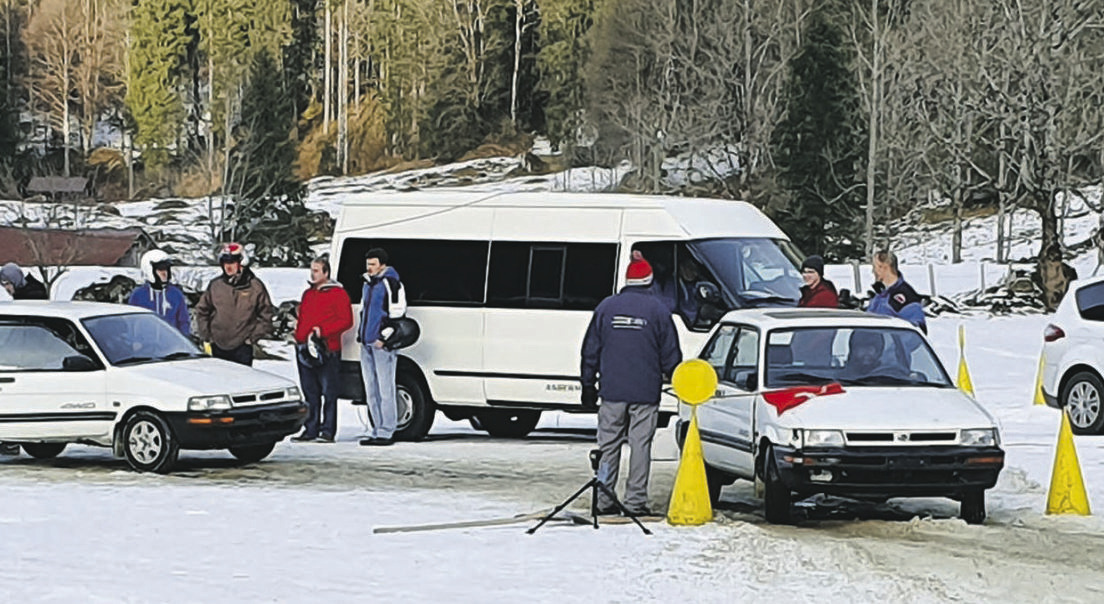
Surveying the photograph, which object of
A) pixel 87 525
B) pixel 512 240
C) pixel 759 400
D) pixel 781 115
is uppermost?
pixel 781 115

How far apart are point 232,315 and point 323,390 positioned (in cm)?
120

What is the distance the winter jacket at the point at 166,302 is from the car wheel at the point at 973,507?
28.8 feet

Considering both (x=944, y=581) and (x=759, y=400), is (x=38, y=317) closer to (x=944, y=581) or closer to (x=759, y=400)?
(x=759, y=400)

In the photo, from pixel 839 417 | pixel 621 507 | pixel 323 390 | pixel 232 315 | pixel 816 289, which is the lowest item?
pixel 621 507

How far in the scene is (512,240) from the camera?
679 inches

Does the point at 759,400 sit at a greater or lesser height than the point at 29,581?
greater

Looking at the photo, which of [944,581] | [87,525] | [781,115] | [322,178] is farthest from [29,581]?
[322,178]

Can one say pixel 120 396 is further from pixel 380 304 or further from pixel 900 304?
pixel 900 304

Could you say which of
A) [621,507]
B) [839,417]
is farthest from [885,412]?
[621,507]

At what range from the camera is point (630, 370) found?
11250 mm

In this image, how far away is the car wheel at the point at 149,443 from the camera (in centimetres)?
1396

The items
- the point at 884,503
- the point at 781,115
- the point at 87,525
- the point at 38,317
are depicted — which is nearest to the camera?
the point at 87,525

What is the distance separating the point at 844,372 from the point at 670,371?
4.67 ft

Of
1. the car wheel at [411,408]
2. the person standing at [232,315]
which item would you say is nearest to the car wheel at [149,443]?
the person standing at [232,315]
